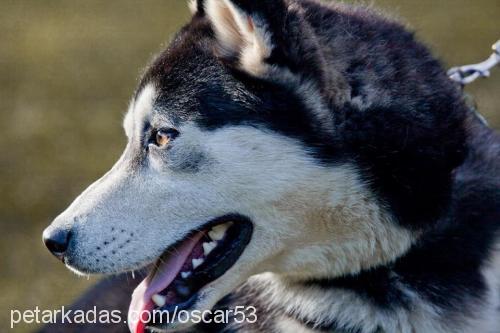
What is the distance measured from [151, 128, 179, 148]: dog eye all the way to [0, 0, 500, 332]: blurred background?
1786mm

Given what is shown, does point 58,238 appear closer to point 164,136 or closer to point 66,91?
point 164,136

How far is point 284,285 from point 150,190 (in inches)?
21.2

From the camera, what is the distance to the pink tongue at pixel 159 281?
3045 millimetres

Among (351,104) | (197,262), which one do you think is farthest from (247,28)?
(197,262)

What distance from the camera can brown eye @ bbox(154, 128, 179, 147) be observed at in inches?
121

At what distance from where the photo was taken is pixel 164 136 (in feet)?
10.1

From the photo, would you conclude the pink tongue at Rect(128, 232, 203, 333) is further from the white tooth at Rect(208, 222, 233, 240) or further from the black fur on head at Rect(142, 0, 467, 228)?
the black fur on head at Rect(142, 0, 467, 228)

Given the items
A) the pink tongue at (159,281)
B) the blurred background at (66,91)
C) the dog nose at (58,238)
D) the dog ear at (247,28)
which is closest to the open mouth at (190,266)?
the pink tongue at (159,281)

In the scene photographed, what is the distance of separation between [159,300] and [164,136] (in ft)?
1.66

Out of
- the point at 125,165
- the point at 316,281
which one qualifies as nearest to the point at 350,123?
the point at 316,281

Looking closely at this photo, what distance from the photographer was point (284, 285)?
317cm

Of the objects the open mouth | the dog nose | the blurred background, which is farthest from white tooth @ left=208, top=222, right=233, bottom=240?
the blurred background

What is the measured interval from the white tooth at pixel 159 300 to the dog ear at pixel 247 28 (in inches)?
29.1

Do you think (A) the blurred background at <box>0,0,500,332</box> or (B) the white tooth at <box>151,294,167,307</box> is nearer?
(B) the white tooth at <box>151,294,167,307</box>
